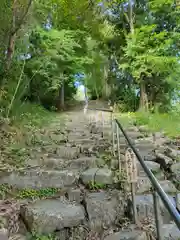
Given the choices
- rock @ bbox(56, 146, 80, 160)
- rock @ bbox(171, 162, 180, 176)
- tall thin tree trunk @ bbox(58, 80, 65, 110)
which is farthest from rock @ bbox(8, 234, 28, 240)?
tall thin tree trunk @ bbox(58, 80, 65, 110)

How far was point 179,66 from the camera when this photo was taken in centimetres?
690

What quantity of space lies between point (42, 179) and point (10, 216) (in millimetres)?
624

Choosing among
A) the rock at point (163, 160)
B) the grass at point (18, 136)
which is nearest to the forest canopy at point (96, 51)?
the grass at point (18, 136)

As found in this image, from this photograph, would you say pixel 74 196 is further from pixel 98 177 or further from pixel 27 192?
pixel 27 192

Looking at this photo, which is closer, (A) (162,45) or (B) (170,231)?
(B) (170,231)

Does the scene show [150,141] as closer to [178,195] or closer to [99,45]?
[178,195]

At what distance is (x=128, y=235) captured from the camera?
1.85 meters

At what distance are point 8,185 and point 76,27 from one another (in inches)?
288

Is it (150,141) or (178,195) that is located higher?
(150,141)

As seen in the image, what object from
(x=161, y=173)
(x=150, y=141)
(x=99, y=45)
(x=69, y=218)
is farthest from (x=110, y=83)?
(x=69, y=218)

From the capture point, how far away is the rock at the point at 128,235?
1.81m

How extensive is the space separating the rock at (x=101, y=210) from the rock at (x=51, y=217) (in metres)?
0.08

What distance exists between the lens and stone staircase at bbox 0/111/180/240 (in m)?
1.97

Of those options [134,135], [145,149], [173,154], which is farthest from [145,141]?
[173,154]
